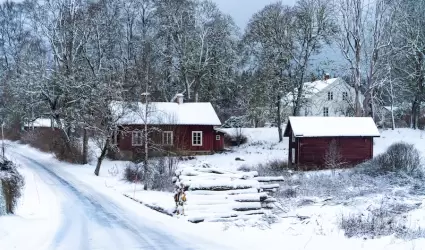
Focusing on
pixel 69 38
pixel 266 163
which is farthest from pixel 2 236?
pixel 69 38

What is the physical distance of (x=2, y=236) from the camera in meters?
11.1

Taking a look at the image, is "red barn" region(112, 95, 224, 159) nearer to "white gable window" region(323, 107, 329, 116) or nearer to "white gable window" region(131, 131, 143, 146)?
"white gable window" region(131, 131, 143, 146)

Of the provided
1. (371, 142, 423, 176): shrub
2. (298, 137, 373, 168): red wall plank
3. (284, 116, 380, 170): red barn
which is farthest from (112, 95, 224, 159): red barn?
(371, 142, 423, 176): shrub

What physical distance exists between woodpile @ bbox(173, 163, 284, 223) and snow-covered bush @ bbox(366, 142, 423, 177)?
12280 millimetres

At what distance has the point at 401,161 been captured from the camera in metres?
26.6

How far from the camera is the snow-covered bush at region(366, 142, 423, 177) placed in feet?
85.9

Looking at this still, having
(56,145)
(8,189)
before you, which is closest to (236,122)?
(56,145)

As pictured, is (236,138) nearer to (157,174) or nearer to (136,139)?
(136,139)

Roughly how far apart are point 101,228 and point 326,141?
22228 mm

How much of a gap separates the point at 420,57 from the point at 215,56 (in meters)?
19.6

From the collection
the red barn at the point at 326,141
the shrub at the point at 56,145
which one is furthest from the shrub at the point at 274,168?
the shrub at the point at 56,145

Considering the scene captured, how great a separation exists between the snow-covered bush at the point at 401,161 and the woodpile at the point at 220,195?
12.3 m

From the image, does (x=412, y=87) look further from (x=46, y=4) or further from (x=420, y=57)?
(x=46, y=4)

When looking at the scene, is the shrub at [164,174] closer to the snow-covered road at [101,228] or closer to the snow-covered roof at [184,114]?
the snow-covered road at [101,228]
